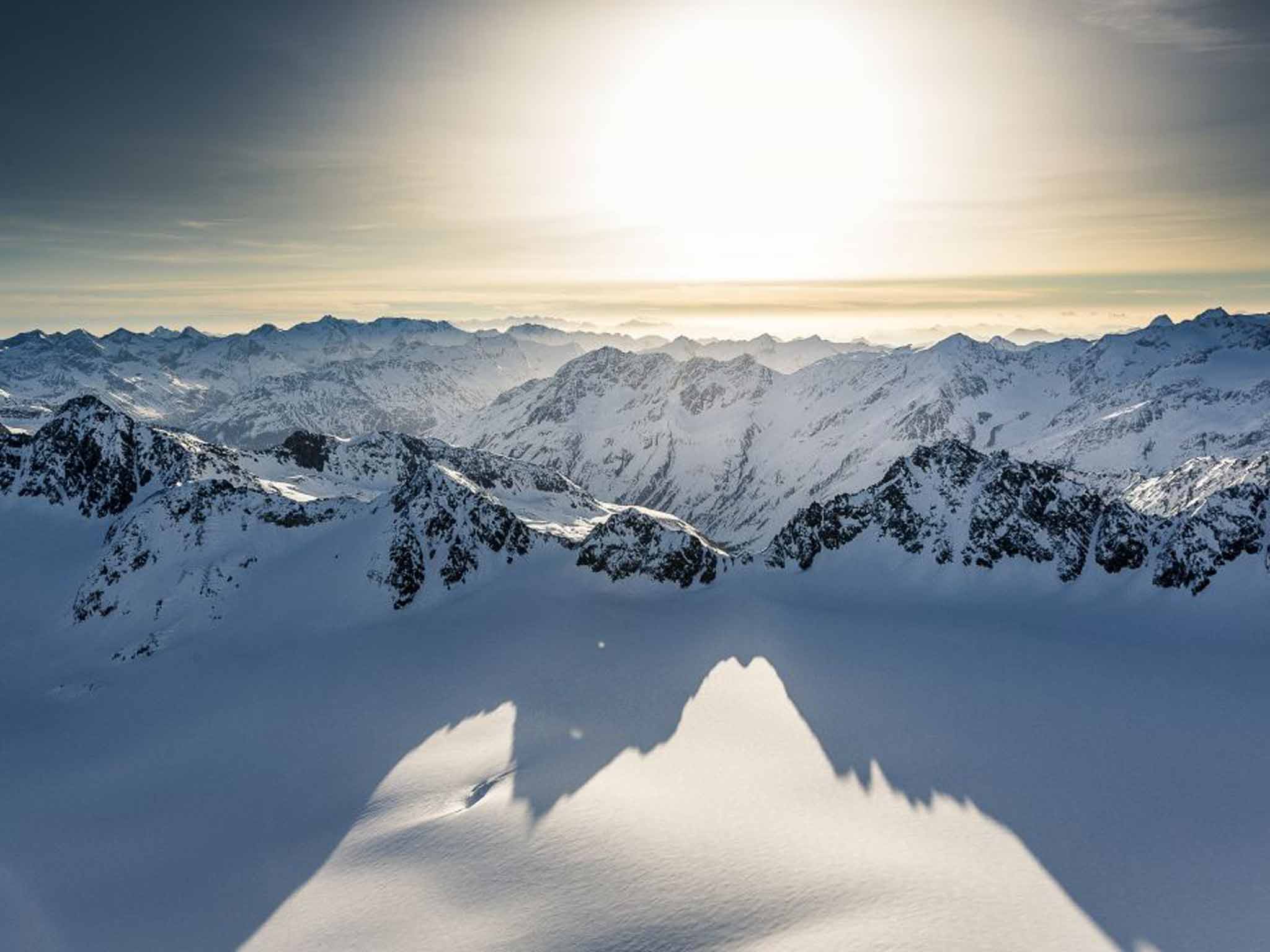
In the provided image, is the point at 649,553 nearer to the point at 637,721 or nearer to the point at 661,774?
the point at 637,721

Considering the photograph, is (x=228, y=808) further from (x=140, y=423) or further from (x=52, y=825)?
(x=140, y=423)

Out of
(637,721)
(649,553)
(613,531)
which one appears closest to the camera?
(637,721)

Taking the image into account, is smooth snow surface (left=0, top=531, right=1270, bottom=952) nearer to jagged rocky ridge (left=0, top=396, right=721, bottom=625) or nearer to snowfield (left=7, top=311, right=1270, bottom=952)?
snowfield (left=7, top=311, right=1270, bottom=952)

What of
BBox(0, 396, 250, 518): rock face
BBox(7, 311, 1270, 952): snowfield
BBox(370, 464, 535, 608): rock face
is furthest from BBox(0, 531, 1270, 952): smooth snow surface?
BBox(0, 396, 250, 518): rock face

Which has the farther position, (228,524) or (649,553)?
(228,524)

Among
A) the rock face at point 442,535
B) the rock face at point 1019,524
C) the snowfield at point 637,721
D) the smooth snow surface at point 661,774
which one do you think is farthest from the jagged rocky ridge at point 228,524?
the rock face at point 1019,524

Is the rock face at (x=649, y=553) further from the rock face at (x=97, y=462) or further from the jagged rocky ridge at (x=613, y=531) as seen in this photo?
the rock face at (x=97, y=462)

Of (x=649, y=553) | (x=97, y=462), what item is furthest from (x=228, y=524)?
(x=649, y=553)

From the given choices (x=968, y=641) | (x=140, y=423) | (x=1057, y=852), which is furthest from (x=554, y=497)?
(x=1057, y=852)
